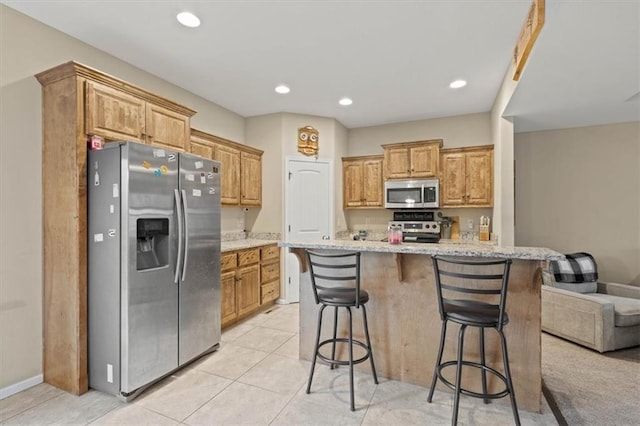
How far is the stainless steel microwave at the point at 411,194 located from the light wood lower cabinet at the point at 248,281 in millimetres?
2039

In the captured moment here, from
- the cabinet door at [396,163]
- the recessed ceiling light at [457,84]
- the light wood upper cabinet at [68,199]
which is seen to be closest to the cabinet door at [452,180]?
the cabinet door at [396,163]

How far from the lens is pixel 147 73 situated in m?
3.40

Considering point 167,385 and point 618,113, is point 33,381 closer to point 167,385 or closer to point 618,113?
point 167,385

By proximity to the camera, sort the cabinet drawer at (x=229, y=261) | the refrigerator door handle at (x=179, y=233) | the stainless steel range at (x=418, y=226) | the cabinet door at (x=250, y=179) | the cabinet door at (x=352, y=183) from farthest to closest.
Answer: the cabinet door at (x=352, y=183) → the stainless steel range at (x=418, y=226) → the cabinet door at (x=250, y=179) → the cabinet drawer at (x=229, y=261) → the refrigerator door handle at (x=179, y=233)

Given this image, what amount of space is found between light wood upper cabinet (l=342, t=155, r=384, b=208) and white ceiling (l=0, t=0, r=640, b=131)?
134 centimetres

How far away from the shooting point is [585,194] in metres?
4.43

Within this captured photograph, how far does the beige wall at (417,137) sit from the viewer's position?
15.8 feet

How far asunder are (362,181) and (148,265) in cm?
371

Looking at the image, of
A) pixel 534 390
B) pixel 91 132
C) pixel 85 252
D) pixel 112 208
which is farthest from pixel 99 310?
pixel 534 390

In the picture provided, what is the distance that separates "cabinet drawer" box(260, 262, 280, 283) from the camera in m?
4.29

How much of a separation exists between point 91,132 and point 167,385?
2094 mm

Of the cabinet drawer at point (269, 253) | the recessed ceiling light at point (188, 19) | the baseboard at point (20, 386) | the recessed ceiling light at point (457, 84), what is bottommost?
the baseboard at point (20, 386)

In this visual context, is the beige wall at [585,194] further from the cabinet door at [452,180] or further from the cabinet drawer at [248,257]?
the cabinet drawer at [248,257]

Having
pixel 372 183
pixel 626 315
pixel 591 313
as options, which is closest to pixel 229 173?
pixel 372 183
